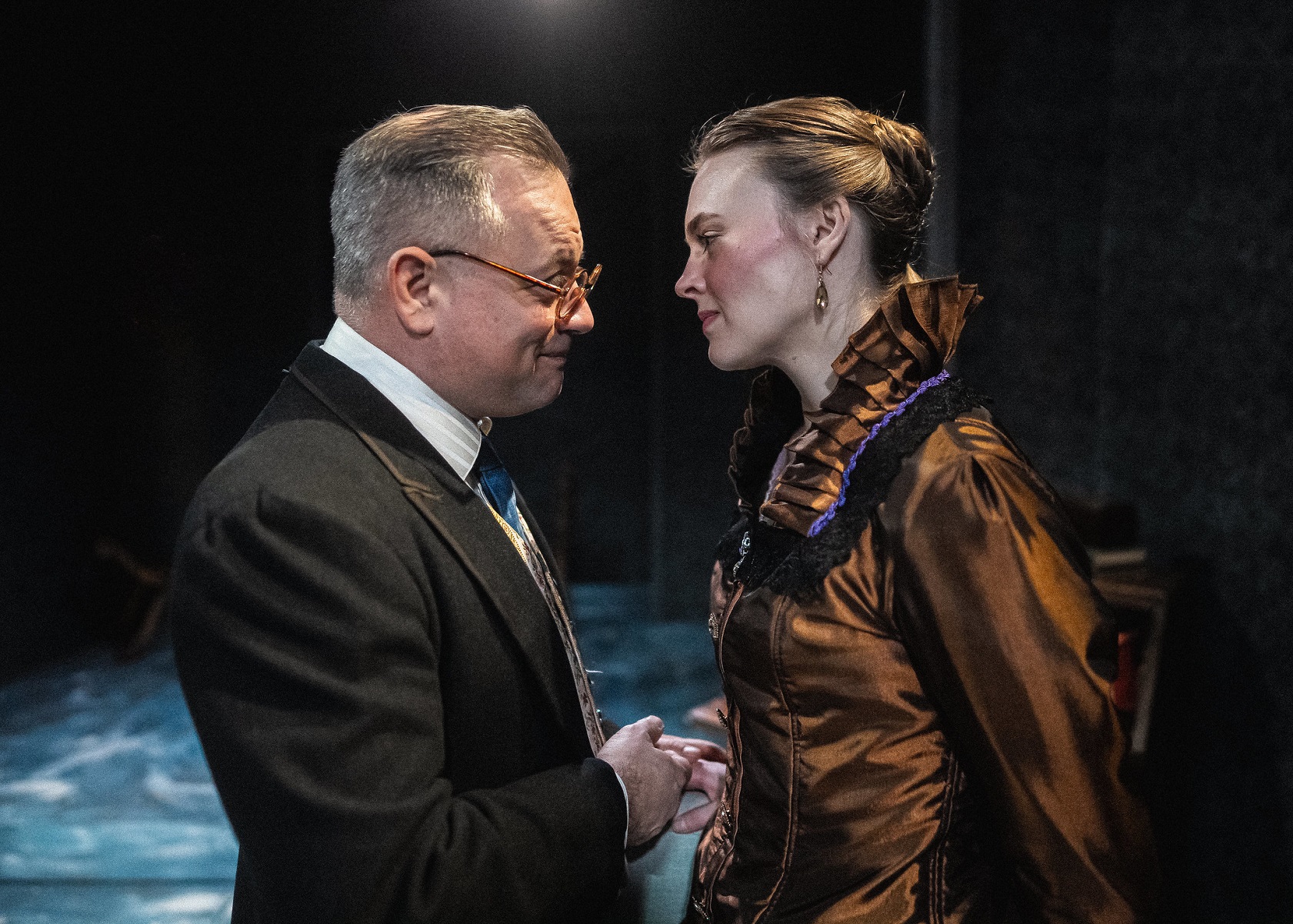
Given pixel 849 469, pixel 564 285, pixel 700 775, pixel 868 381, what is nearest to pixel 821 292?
pixel 868 381

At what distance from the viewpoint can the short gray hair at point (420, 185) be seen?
1322 mm

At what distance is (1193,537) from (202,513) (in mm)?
2331

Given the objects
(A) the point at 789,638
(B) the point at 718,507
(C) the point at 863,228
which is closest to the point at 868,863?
(A) the point at 789,638

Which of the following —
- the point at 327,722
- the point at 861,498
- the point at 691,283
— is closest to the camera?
the point at 327,722

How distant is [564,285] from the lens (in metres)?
1.46

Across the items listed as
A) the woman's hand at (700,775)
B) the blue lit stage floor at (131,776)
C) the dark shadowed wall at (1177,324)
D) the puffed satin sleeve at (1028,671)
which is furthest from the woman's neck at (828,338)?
the blue lit stage floor at (131,776)

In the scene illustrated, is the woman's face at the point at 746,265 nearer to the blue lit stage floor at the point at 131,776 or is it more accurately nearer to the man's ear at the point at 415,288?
the man's ear at the point at 415,288

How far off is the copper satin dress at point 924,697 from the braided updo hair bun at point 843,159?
5.7 inches

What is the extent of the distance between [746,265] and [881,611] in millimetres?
507

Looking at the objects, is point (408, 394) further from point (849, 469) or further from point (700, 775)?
point (700, 775)

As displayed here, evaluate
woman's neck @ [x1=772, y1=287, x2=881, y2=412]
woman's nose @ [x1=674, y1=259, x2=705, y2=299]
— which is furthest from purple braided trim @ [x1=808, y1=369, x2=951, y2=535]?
woman's nose @ [x1=674, y1=259, x2=705, y2=299]

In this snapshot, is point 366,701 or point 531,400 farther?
point 531,400

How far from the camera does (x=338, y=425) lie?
1.26 metres

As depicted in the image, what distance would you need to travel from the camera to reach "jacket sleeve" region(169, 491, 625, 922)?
104cm
